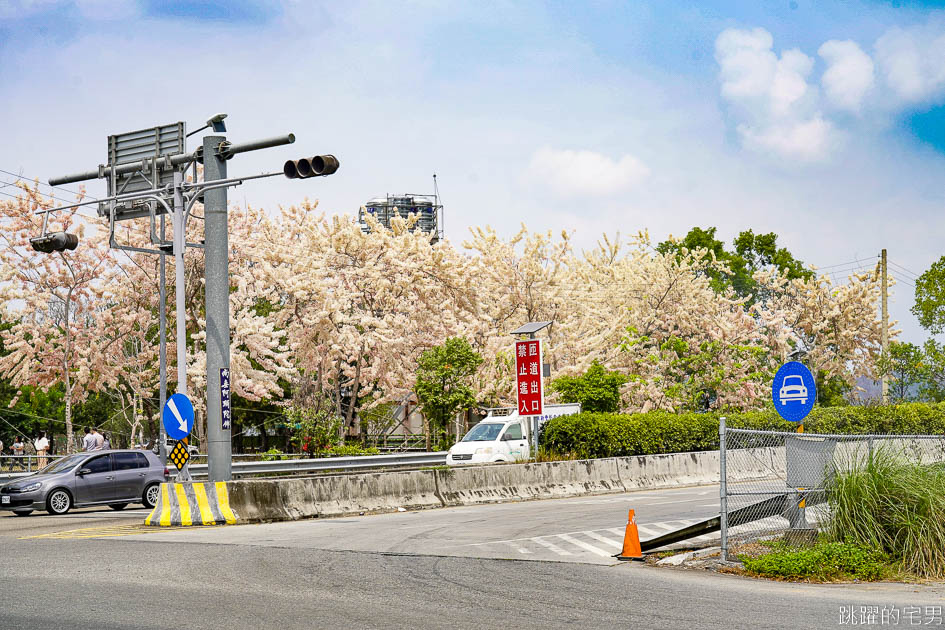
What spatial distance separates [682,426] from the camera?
32.4m

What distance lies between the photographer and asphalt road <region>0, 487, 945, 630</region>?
849cm

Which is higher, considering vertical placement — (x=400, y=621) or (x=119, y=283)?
(x=119, y=283)

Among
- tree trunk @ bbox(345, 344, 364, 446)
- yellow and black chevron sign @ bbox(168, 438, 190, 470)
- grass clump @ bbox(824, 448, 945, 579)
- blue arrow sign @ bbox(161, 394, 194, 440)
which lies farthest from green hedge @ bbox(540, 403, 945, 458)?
grass clump @ bbox(824, 448, 945, 579)

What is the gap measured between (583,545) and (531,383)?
43.7ft

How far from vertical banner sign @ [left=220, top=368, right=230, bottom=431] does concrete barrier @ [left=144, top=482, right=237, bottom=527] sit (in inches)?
64.3

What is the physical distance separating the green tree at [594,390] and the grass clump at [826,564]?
74.9 feet

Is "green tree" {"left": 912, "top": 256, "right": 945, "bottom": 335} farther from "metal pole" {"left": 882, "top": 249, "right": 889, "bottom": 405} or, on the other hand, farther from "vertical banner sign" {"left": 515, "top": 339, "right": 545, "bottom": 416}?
"vertical banner sign" {"left": 515, "top": 339, "right": 545, "bottom": 416}

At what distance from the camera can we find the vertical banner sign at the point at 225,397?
64.2 ft

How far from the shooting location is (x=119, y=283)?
3828 centimetres

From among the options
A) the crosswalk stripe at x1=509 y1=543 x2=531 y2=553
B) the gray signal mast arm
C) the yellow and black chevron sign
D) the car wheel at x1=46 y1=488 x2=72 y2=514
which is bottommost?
the car wheel at x1=46 y1=488 x2=72 y2=514

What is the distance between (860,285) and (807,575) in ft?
Result: 148

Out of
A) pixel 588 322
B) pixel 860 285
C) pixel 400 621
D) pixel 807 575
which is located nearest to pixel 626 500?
pixel 807 575

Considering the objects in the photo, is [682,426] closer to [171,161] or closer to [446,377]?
[446,377]

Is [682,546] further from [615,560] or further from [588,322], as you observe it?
[588,322]
